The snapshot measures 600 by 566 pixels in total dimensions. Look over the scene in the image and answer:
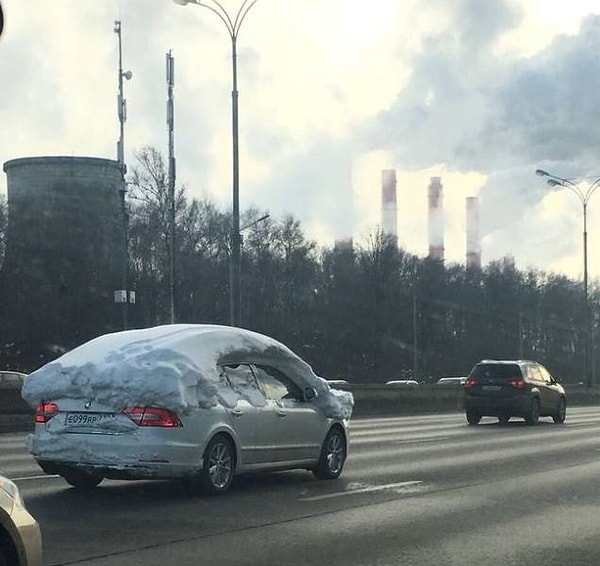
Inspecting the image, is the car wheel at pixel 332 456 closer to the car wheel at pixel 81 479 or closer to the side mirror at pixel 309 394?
the side mirror at pixel 309 394

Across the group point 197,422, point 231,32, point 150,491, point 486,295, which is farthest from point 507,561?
point 486,295

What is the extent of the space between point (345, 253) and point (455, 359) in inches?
642

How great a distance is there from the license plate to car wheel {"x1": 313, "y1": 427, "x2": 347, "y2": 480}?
3.24 m

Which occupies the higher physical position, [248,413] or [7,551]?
[248,413]

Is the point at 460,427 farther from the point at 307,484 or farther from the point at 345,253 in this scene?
the point at 345,253

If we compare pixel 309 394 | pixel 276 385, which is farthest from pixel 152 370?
pixel 309 394

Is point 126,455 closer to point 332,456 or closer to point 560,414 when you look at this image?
point 332,456

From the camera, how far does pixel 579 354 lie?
357ft

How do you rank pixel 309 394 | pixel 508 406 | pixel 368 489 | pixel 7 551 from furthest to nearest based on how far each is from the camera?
pixel 508 406 < pixel 309 394 < pixel 368 489 < pixel 7 551

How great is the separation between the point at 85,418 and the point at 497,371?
18271 millimetres

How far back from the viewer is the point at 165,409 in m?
10.4

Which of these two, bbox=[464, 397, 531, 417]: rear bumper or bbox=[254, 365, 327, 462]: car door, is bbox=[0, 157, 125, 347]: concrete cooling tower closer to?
bbox=[464, 397, 531, 417]: rear bumper

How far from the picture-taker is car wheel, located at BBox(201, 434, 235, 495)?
10.7 m

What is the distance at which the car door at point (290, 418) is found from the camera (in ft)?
38.9
